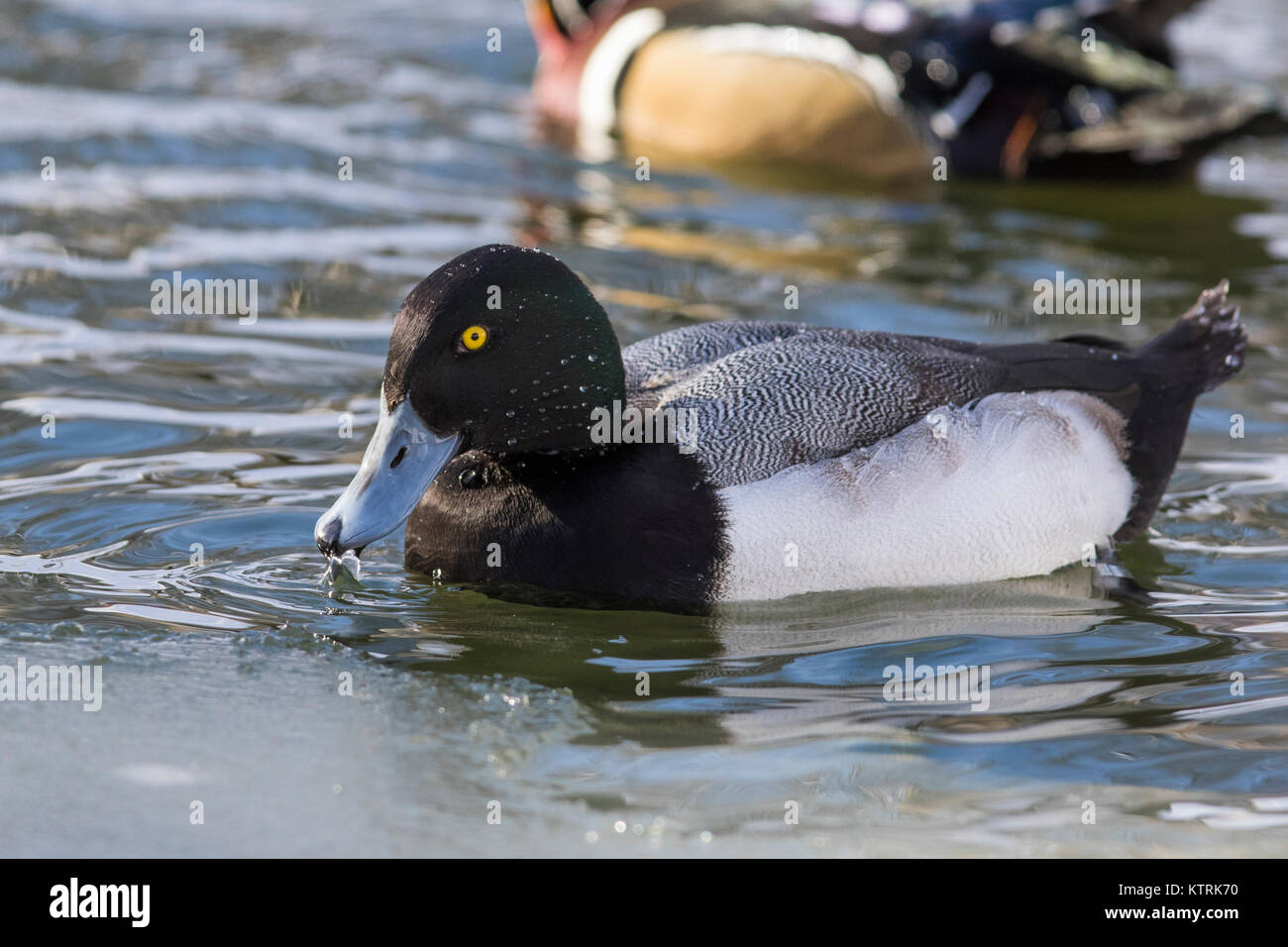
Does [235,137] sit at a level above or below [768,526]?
above

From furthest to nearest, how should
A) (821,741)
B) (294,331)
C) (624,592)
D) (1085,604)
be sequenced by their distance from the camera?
1. (294,331)
2. (1085,604)
3. (624,592)
4. (821,741)

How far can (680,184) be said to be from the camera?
38.4 ft

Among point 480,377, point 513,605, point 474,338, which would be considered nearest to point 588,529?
point 513,605

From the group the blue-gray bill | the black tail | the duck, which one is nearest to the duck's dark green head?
the blue-gray bill

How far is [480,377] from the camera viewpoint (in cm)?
585

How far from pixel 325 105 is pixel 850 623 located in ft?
27.3

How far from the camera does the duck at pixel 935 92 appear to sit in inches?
444

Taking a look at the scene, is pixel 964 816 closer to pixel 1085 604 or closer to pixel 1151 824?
pixel 1151 824

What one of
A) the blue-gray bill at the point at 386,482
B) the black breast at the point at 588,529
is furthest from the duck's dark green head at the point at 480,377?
the black breast at the point at 588,529

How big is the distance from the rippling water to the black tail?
1.17 ft

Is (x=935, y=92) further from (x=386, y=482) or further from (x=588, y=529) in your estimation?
(x=386, y=482)

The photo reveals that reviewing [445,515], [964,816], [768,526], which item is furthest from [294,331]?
[964,816]

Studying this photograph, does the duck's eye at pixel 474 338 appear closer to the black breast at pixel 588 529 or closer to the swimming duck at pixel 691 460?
the swimming duck at pixel 691 460

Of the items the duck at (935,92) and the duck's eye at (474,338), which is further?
the duck at (935,92)
